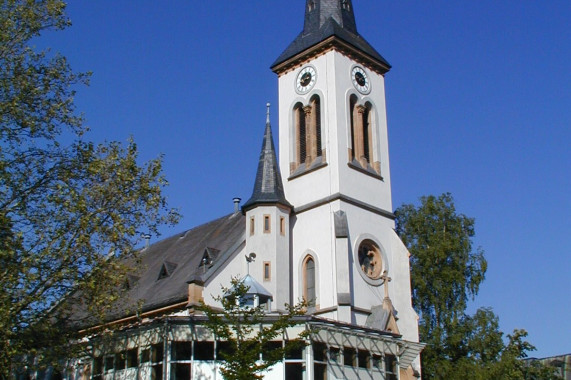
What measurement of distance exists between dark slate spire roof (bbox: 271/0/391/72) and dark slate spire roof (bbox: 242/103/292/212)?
4.43 m

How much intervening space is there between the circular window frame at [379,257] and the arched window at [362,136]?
3659 millimetres

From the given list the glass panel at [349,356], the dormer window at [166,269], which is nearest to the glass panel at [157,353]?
the glass panel at [349,356]

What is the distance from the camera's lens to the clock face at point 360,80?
3753cm

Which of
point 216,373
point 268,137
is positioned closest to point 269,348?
point 216,373

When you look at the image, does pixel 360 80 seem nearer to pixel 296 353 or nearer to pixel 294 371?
pixel 296 353

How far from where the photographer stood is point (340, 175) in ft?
112

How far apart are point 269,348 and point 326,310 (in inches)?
269

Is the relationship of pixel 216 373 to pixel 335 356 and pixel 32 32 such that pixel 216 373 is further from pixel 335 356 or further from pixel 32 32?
pixel 32 32

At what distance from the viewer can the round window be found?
112ft

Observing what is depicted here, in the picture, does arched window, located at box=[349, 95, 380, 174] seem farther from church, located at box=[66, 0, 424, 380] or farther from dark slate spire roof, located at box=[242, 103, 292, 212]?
dark slate spire roof, located at box=[242, 103, 292, 212]

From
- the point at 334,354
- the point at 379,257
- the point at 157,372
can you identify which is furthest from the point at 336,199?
the point at 157,372

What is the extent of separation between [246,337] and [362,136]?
15.2 m

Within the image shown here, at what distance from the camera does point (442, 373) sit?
3828 cm

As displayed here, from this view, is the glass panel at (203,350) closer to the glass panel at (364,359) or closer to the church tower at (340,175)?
the glass panel at (364,359)
